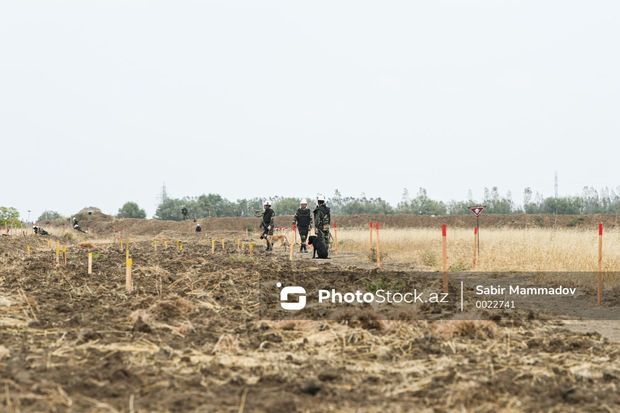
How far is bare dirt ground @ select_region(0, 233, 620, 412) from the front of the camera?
582 cm

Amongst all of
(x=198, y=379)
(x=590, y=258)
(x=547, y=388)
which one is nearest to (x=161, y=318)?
(x=198, y=379)

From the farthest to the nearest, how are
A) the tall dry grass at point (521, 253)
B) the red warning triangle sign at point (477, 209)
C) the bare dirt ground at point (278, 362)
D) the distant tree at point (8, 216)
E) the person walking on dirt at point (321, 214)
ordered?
1. the distant tree at point (8, 216)
2. the person walking on dirt at point (321, 214)
3. the red warning triangle sign at point (477, 209)
4. the tall dry grass at point (521, 253)
5. the bare dirt ground at point (278, 362)

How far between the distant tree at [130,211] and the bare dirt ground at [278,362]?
88.8 metres

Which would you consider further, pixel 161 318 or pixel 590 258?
pixel 590 258

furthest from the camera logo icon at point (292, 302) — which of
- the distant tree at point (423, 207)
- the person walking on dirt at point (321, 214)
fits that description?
the distant tree at point (423, 207)

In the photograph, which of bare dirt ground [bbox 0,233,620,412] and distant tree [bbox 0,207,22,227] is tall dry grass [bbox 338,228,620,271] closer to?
bare dirt ground [bbox 0,233,620,412]

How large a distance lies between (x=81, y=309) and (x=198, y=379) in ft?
16.4

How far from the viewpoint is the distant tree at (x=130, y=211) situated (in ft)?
322

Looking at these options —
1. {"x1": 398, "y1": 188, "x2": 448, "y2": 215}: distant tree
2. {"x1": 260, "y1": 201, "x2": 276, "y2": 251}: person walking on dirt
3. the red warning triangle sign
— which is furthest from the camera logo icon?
{"x1": 398, "y1": 188, "x2": 448, "y2": 215}: distant tree

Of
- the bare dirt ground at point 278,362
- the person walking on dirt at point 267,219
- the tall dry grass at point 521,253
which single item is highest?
the person walking on dirt at point 267,219

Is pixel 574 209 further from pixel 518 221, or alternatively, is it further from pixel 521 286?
pixel 521 286

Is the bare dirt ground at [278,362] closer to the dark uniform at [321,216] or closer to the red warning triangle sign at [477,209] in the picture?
the red warning triangle sign at [477,209]

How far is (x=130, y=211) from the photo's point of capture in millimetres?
A: 98500

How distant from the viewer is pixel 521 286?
53.1 ft
